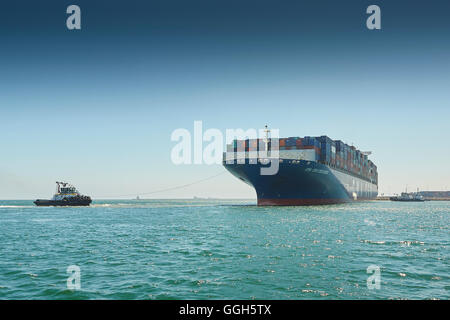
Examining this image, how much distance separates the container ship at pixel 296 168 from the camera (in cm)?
6175

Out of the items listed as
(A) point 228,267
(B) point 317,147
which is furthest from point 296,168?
(A) point 228,267

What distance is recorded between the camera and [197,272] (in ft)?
46.6

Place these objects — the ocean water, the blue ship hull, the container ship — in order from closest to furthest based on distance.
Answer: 1. the ocean water
2. the blue ship hull
3. the container ship

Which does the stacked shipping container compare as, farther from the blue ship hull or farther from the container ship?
the blue ship hull

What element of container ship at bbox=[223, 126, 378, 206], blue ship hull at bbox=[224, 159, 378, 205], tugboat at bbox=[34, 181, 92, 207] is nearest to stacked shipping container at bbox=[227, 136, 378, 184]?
container ship at bbox=[223, 126, 378, 206]

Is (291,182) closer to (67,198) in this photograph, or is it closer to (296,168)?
(296,168)

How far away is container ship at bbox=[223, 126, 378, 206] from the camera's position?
203 feet

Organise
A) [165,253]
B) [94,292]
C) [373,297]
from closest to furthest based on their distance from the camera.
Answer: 1. [373,297]
2. [94,292]
3. [165,253]
